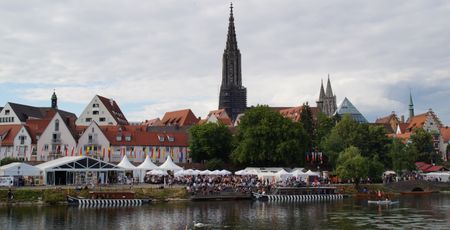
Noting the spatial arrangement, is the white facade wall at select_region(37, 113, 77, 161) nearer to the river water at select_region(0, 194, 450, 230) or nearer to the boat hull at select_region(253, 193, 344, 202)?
the river water at select_region(0, 194, 450, 230)

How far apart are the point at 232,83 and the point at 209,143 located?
252 feet

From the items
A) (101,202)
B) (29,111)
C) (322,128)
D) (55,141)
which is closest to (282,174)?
(101,202)

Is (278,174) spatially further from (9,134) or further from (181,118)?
(181,118)

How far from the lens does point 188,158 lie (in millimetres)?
110688

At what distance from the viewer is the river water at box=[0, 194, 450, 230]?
155 feet

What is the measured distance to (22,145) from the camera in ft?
336

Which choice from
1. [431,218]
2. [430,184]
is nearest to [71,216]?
[431,218]

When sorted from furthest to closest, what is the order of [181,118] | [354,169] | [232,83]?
1. [232,83]
2. [181,118]
3. [354,169]

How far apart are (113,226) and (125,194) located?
77.3 feet

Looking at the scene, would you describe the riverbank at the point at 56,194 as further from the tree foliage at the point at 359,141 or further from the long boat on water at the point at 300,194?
the tree foliage at the point at 359,141

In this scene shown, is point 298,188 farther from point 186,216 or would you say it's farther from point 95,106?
point 95,106

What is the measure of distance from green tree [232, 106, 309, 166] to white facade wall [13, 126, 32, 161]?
131ft

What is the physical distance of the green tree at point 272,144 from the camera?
97.6 meters

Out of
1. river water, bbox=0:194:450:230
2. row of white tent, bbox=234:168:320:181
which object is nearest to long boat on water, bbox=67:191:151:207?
river water, bbox=0:194:450:230
